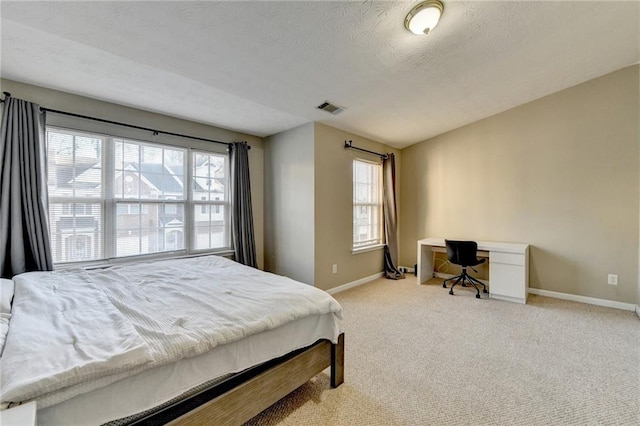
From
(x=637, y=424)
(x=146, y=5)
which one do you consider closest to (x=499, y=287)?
(x=637, y=424)

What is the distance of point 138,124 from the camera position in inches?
120

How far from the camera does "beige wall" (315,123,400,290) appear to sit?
11.8ft

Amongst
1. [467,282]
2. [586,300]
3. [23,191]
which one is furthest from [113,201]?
[586,300]

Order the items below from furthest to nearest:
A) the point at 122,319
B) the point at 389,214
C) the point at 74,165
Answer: the point at 389,214 → the point at 74,165 → the point at 122,319

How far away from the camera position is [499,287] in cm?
350

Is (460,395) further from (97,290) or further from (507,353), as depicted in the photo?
(97,290)

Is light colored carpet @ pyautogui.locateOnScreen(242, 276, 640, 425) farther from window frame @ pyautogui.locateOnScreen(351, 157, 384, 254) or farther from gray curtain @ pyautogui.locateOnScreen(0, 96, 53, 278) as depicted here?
gray curtain @ pyautogui.locateOnScreen(0, 96, 53, 278)

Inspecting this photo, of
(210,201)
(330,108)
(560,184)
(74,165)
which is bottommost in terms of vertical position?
(210,201)

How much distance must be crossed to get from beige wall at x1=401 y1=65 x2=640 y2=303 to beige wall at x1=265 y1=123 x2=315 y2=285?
245 cm

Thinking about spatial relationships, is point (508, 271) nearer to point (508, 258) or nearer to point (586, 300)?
point (508, 258)

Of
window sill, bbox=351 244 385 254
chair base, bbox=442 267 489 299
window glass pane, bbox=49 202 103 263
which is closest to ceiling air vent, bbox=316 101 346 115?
window sill, bbox=351 244 385 254

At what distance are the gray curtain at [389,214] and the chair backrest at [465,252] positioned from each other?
115 cm

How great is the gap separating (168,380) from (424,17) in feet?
8.69

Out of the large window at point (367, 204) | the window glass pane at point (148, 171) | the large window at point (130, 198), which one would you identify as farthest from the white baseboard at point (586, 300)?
the window glass pane at point (148, 171)
